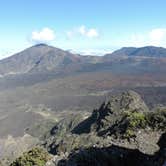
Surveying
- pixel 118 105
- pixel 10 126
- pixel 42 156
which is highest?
pixel 42 156

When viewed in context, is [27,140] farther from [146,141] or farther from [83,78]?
[83,78]

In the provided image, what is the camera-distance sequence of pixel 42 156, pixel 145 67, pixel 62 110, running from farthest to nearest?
pixel 145 67 → pixel 62 110 → pixel 42 156

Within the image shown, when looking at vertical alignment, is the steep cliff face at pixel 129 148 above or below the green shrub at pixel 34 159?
above

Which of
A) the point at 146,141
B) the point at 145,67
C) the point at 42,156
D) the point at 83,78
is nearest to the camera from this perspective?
the point at 42,156

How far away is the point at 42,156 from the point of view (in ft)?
46.4

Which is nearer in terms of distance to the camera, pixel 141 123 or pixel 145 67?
pixel 141 123

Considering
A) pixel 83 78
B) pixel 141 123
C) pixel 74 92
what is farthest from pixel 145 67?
pixel 141 123

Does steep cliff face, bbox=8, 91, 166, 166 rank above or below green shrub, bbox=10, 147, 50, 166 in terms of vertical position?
above

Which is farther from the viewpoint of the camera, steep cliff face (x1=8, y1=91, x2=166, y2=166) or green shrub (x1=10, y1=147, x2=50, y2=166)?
green shrub (x1=10, y1=147, x2=50, y2=166)

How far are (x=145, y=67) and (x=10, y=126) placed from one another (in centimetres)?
12973

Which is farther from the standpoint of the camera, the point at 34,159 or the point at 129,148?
the point at 129,148

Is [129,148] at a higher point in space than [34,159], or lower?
higher

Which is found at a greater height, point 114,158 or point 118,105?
point 114,158

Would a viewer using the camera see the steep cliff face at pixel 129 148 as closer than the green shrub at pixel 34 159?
Yes
